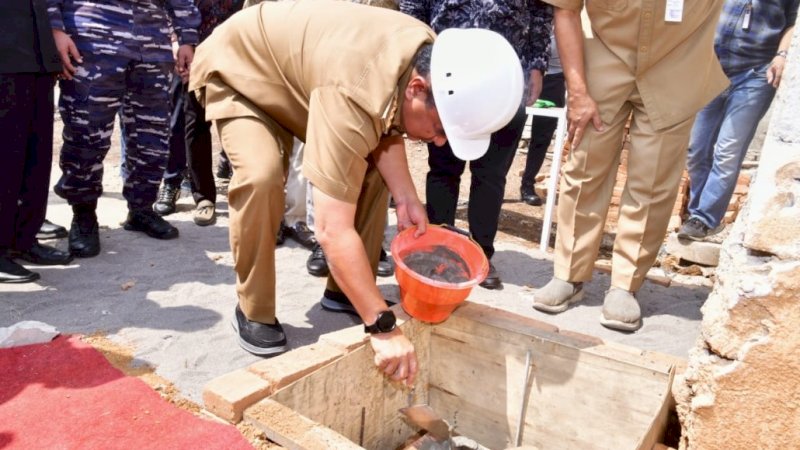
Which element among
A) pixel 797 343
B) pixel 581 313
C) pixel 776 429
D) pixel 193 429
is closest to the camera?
pixel 797 343

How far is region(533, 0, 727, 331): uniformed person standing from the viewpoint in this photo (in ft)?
9.49

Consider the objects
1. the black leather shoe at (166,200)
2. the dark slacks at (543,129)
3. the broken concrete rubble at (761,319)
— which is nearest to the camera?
the broken concrete rubble at (761,319)

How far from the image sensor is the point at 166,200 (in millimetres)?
4633

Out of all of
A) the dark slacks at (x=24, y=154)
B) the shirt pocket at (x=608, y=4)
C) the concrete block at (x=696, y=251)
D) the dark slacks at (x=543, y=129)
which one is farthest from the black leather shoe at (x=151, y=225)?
the concrete block at (x=696, y=251)

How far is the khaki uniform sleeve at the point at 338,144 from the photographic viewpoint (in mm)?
1992

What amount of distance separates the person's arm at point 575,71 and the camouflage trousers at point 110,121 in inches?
82.5

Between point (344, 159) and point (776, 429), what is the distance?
55.8 inches

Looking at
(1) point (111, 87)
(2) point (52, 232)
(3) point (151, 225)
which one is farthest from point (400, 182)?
(2) point (52, 232)

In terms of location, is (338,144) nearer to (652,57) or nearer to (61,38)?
(652,57)

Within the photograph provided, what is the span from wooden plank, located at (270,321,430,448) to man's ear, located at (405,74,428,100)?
→ 2.72ft

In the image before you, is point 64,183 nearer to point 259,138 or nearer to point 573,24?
point 259,138

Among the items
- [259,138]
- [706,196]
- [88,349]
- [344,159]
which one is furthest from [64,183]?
[706,196]

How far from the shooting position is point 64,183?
11.6ft

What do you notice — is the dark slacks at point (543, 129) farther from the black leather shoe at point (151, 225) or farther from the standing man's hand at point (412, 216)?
the standing man's hand at point (412, 216)
